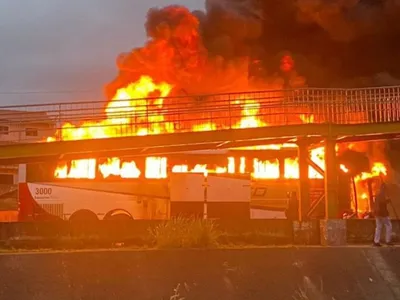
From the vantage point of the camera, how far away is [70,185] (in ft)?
60.7

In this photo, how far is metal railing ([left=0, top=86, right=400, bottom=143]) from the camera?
54.2 ft

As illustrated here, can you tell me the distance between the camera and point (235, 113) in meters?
18.0

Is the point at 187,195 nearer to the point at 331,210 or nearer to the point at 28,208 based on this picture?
the point at 28,208

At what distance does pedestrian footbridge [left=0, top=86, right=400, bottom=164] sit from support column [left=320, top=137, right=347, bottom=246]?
0.43m

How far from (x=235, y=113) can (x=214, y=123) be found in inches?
35.8

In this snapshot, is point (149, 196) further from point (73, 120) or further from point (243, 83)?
point (243, 83)

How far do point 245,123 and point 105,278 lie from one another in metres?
9.13

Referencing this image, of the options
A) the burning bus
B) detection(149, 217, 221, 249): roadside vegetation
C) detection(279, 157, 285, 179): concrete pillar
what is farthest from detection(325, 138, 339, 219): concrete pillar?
detection(279, 157, 285, 179): concrete pillar

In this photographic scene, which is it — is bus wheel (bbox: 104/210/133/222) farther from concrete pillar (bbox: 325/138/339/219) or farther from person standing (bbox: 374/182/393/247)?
person standing (bbox: 374/182/393/247)

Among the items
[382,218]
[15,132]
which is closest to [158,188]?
[15,132]

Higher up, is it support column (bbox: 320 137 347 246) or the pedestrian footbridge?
the pedestrian footbridge

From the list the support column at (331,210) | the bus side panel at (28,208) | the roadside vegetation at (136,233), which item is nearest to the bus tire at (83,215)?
the bus side panel at (28,208)

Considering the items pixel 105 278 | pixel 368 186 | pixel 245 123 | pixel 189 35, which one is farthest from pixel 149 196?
pixel 189 35

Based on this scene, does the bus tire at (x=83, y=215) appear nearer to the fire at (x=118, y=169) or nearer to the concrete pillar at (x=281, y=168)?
the fire at (x=118, y=169)
